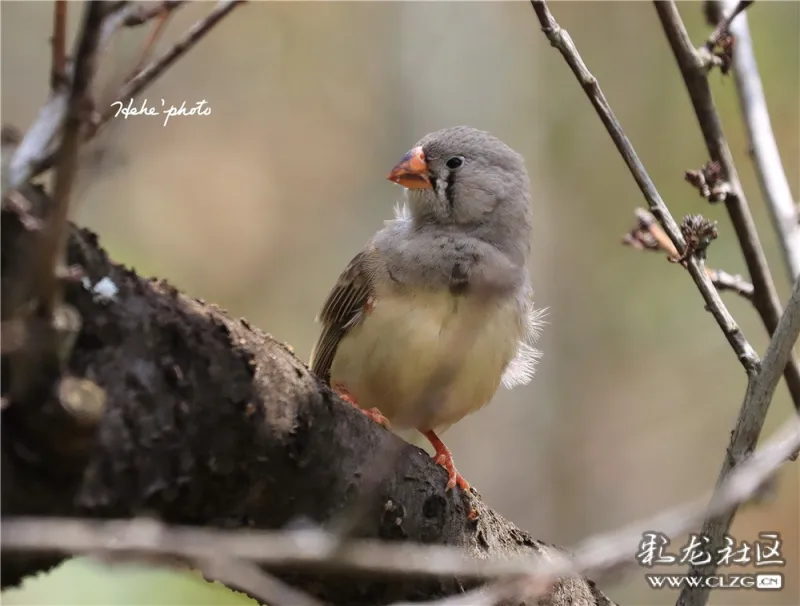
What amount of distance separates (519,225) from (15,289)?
2.28 meters

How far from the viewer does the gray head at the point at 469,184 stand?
3262 mm

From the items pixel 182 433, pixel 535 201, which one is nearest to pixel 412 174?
pixel 182 433

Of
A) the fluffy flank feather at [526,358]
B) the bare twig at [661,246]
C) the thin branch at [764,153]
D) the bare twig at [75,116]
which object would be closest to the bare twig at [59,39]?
the bare twig at [75,116]

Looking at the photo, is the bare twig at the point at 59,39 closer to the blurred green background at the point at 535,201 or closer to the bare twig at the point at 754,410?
the bare twig at the point at 754,410

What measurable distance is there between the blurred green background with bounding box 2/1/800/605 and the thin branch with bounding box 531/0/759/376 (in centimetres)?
418

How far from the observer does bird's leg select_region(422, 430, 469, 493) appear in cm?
263

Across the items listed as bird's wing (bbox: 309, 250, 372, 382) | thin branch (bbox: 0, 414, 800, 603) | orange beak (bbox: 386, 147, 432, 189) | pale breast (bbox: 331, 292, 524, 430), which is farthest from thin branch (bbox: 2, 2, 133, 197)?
orange beak (bbox: 386, 147, 432, 189)

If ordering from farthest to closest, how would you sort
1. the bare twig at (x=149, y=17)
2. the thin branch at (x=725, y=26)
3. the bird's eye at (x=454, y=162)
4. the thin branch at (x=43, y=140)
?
the bird's eye at (x=454, y=162)
the thin branch at (x=725, y=26)
the bare twig at (x=149, y=17)
the thin branch at (x=43, y=140)

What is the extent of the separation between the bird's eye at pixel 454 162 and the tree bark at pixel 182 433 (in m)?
1.52

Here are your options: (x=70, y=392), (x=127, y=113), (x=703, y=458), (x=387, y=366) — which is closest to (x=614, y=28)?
A: (x=703, y=458)

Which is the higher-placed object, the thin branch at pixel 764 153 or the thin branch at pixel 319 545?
the thin branch at pixel 764 153

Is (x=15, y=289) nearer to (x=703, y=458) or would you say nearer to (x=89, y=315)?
(x=89, y=315)

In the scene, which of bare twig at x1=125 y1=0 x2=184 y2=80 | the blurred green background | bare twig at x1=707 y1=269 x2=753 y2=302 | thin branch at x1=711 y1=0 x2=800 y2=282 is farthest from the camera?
the blurred green background

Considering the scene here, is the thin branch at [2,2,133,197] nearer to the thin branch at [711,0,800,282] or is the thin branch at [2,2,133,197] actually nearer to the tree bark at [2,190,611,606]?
the tree bark at [2,190,611,606]
